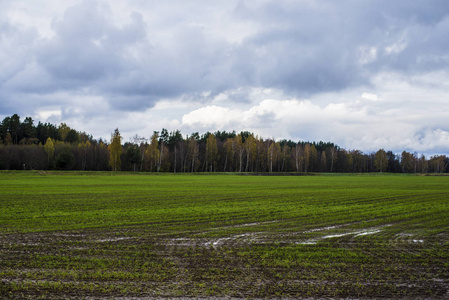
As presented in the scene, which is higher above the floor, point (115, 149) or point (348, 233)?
point (115, 149)

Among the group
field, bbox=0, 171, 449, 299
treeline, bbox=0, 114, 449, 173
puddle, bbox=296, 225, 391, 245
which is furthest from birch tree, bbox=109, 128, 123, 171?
puddle, bbox=296, 225, 391, 245

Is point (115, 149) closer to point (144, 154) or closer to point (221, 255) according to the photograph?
point (144, 154)

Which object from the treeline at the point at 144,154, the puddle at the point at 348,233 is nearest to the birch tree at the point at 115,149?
the treeline at the point at 144,154

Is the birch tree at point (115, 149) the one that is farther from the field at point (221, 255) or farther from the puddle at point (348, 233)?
the puddle at point (348, 233)

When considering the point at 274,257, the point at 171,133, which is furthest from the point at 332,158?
the point at 274,257

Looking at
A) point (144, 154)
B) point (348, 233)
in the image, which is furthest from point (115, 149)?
point (348, 233)

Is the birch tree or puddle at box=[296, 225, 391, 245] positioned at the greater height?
the birch tree

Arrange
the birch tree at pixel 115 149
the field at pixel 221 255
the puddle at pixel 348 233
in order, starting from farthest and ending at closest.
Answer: the birch tree at pixel 115 149 → the puddle at pixel 348 233 → the field at pixel 221 255

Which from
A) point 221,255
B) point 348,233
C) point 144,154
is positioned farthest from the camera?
point 144,154

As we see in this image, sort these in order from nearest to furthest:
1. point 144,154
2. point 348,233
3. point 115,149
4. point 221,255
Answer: point 221,255
point 348,233
point 115,149
point 144,154

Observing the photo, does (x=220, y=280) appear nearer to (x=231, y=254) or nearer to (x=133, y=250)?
(x=231, y=254)

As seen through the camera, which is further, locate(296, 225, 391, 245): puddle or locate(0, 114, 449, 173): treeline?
locate(0, 114, 449, 173): treeline

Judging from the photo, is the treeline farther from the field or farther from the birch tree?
the field

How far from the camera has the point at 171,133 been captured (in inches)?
5738
